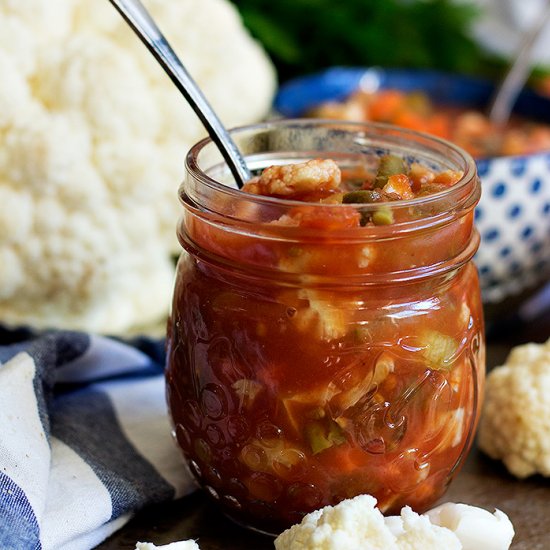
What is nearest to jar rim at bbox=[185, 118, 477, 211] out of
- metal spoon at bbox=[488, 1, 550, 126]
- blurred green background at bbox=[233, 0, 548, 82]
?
metal spoon at bbox=[488, 1, 550, 126]

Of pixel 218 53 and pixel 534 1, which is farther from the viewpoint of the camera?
pixel 534 1

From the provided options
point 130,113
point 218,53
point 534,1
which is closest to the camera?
point 130,113

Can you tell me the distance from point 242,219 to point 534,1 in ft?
8.67

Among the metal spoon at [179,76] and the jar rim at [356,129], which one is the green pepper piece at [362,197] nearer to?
the jar rim at [356,129]

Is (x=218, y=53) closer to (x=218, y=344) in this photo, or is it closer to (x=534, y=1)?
(x=218, y=344)

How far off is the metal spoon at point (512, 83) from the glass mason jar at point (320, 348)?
4.23 feet

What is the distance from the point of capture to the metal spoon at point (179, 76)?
1.10 metres

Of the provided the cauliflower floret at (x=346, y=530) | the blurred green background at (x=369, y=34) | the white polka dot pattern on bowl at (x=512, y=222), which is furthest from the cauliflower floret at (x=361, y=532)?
the blurred green background at (x=369, y=34)

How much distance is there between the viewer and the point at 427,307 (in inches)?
40.5

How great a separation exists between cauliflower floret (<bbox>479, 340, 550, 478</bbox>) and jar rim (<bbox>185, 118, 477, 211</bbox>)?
1.14ft

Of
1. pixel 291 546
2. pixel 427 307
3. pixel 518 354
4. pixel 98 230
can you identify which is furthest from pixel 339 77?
pixel 291 546

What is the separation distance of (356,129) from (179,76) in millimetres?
293

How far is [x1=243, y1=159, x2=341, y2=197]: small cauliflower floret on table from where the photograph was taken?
1.05 m

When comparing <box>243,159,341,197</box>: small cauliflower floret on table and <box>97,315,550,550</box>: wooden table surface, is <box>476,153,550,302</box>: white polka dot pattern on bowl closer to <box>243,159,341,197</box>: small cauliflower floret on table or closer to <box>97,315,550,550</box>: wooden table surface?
<box>97,315,550,550</box>: wooden table surface
